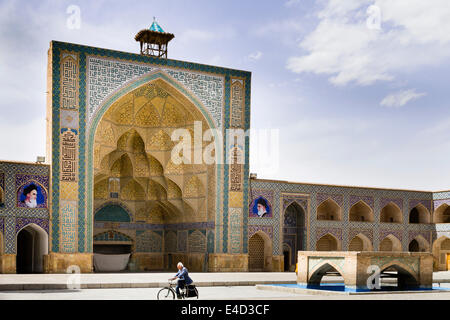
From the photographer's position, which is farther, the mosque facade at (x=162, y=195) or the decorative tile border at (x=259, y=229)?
the decorative tile border at (x=259, y=229)

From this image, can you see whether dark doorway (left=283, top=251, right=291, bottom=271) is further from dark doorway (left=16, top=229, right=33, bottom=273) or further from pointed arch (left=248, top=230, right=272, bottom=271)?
dark doorway (left=16, top=229, right=33, bottom=273)

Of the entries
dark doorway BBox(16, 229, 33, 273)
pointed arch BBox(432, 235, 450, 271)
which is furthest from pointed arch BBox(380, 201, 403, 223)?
dark doorway BBox(16, 229, 33, 273)

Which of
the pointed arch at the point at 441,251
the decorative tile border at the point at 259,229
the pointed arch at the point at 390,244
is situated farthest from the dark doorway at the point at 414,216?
the decorative tile border at the point at 259,229

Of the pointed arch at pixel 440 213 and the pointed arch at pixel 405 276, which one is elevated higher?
the pointed arch at pixel 440 213

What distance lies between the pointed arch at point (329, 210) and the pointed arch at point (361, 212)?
0.93 metres

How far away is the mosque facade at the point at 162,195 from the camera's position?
17.5m

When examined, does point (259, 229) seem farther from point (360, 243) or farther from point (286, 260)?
point (360, 243)

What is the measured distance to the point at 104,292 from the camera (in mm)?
12219

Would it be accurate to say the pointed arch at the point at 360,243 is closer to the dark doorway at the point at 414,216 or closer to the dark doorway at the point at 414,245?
the dark doorway at the point at 414,245

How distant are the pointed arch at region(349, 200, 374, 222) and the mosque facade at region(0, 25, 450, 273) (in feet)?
0.16

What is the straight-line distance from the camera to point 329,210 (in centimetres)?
2322

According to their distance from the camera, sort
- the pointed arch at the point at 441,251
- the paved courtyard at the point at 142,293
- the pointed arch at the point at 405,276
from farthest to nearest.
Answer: the pointed arch at the point at 441,251 → the pointed arch at the point at 405,276 → the paved courtyard at the point at 142,293

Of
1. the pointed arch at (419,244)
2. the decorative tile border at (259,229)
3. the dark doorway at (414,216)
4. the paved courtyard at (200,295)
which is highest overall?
the dark doorway at (414,216)

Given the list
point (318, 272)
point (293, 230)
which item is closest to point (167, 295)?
point (318, 272)
